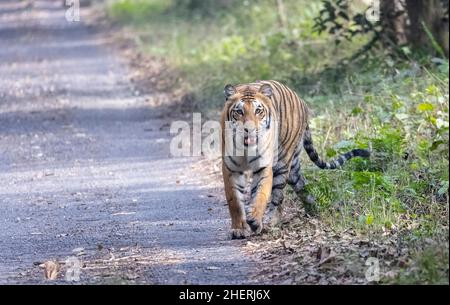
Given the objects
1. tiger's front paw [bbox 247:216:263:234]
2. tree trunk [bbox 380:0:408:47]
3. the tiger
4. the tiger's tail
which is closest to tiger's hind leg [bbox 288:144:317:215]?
the tiger

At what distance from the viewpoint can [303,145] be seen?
9.04m

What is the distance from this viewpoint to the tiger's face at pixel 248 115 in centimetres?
792

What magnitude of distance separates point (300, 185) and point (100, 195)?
2.50 metres

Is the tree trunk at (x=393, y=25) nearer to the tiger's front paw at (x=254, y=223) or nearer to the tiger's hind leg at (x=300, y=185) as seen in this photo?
the tiger's hind leg at (x=300, y=185)

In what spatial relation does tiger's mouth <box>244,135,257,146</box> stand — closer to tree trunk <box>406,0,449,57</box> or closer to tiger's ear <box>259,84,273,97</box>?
tiger's ear <box>259,84,273,97</box>

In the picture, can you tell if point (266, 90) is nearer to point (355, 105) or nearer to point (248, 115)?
point (248, 115)

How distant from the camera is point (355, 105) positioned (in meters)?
11.9

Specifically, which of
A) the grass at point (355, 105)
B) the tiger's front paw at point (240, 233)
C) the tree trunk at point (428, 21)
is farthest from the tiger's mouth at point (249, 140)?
the tree trunk at point (428, 21)

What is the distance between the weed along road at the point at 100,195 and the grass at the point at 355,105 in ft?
3.30

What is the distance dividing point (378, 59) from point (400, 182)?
5.72m

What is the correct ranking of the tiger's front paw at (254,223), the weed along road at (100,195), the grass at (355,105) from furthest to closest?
the tiger's front paw at (254,223)
the grass at (355,105)
the weed along road at (100,195)

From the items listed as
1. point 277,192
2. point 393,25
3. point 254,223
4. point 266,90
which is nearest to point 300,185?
point 277,192

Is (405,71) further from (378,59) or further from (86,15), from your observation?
(86,15)
